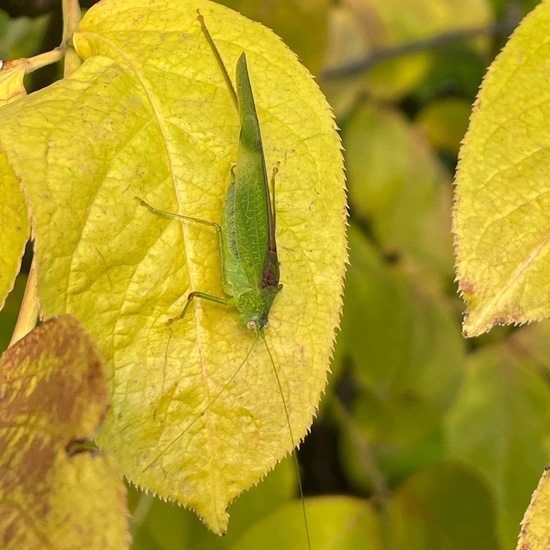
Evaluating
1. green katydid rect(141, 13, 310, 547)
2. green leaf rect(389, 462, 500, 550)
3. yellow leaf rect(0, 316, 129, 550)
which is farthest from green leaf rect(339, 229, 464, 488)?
yellow leaf rect(0, 316, 129, 550)

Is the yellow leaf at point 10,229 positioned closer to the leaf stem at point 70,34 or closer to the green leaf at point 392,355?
the leaf stem at point 70,34

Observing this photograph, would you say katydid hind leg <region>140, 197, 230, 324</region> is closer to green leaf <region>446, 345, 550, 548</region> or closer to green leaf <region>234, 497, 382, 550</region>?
green leaf <region>234, 497, 382, 550</region>

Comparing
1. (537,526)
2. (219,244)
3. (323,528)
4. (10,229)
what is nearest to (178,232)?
(219,244)

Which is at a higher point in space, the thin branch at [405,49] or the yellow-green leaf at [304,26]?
the yellow-green leaf at [304,26]

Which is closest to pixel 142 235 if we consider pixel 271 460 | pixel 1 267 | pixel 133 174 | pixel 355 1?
pixel 133 174

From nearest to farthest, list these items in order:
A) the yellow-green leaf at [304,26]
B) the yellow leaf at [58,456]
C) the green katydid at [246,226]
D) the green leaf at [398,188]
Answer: the yellow leaf at [58,456] → the green katydid at [246,226] → the yellow-green leaf at [304,26] → the green leaf at [398,188]

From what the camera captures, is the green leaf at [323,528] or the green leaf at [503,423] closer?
the green leaf at [323,528]

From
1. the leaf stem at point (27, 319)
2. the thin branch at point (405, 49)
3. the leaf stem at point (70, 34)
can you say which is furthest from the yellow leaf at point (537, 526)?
the thin branch at point (405, 49)
